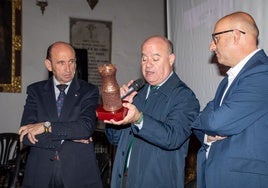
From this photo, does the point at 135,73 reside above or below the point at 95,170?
above

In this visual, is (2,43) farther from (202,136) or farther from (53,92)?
(202,136)

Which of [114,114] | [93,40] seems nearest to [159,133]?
[114,114]

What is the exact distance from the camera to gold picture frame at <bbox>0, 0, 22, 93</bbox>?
582 centimetres

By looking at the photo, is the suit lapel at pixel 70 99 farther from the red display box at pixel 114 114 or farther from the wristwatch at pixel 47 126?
the red display box at pixel 114 114

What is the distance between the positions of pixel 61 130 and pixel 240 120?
1160mm

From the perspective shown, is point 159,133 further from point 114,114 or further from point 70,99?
point 70,99

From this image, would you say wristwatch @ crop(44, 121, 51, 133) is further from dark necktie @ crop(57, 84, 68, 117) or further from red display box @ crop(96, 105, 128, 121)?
red display box @ crop(96, 105, 128, 121)

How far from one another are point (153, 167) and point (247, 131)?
55 cm

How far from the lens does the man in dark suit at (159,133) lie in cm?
184

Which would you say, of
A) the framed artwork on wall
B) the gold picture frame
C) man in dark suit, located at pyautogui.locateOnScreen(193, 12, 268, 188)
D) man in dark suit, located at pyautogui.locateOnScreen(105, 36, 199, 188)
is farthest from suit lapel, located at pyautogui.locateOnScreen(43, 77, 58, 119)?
the framed artwork on wall

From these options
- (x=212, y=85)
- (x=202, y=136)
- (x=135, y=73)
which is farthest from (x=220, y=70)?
(x=135, y=73)

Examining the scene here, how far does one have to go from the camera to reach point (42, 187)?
2246 millimetres

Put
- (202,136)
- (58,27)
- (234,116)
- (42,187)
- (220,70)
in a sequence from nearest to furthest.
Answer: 1. (234,116)
2. (202,136)
3. (42,187)
4. (220,70)
5. (58,27)

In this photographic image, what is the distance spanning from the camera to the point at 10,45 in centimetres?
586
